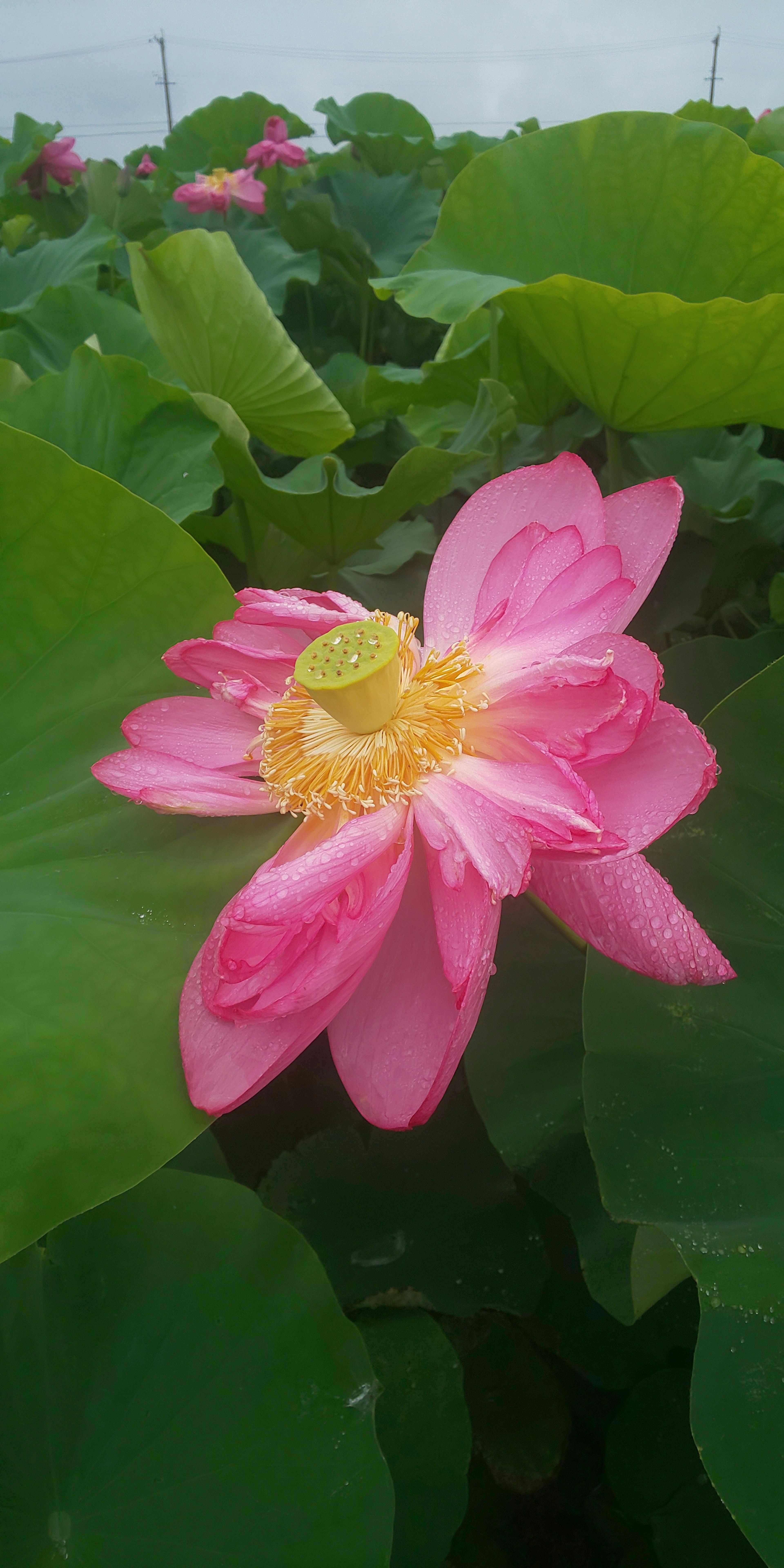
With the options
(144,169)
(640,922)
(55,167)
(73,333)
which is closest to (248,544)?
(73,333)

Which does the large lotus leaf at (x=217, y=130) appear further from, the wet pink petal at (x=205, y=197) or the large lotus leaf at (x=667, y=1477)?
the large lotus leaf at (x=667, y=1477)

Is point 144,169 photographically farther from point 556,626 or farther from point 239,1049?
point 239,1049

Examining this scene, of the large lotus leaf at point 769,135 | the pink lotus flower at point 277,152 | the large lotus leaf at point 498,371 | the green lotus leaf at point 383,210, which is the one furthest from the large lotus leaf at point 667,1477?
the pink lotus flower at point 277,152

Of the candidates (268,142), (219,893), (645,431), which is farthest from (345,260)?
(219,893)

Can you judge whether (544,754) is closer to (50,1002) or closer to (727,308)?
(50,1002)

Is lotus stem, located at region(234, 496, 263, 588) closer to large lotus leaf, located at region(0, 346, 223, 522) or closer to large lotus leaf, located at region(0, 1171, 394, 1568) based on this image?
large lotus leaf, located at region(0, 346, 223, 522)

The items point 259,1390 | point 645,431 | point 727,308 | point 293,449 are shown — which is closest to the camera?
point 259,1390
